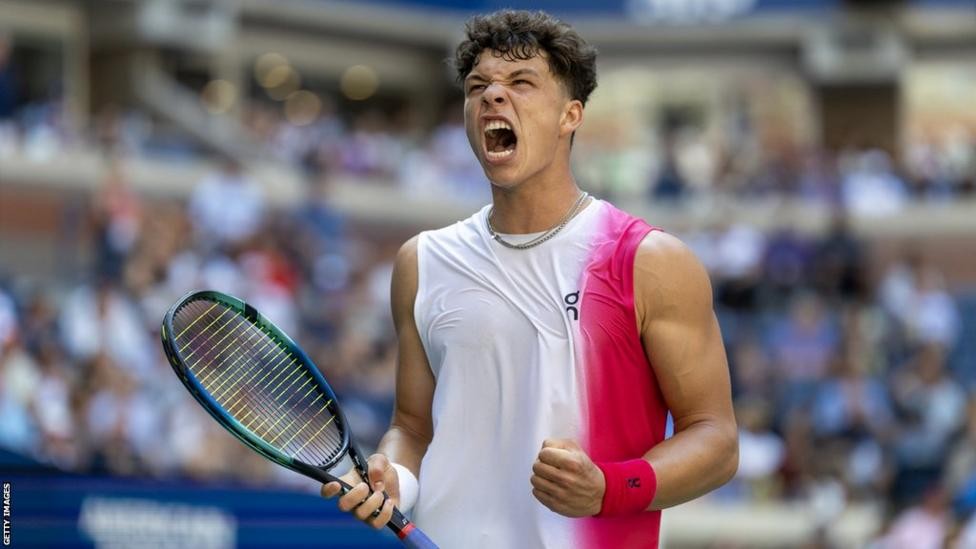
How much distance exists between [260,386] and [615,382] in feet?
2.71

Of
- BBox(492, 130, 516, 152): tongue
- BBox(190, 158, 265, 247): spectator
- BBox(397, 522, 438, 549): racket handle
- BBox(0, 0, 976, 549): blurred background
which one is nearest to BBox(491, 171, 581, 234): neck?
BBox(492, 130, 516, 152): tongue

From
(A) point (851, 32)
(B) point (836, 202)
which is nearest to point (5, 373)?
(B) point (836, 202)

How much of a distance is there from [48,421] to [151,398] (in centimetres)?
82

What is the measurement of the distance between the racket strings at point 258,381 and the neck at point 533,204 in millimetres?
595

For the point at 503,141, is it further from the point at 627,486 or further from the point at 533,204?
the point at 627,486

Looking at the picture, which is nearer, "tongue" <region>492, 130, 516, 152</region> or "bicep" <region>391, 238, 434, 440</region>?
"tongue" <region>492, 130, 516, 152</region>

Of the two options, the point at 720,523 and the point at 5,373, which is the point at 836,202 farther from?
the point at 5,373

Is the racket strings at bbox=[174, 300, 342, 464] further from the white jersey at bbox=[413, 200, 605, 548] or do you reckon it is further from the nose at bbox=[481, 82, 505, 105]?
the nose at bbox=[481, 82, 505, 105]

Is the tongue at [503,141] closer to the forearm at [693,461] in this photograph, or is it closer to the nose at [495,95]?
the nose at [495,95]

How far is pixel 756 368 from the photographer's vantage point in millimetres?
15258

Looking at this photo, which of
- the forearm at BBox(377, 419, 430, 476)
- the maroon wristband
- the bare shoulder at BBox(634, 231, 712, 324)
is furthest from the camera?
the forearm at BBox(377, 419, 430, 476)

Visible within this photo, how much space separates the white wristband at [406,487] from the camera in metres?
3.87

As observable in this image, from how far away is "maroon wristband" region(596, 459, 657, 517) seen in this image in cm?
351

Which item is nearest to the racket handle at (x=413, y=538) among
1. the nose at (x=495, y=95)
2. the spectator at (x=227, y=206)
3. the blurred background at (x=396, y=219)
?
the nose at (x=495, y=95)
